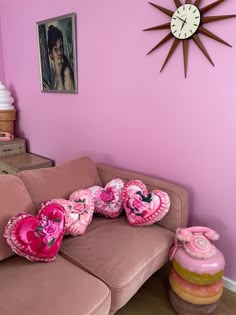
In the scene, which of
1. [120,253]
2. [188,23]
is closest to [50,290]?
[120,253]

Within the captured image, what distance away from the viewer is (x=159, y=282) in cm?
172

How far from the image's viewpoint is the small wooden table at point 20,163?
2457mm

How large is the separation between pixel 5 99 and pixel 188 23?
207cm

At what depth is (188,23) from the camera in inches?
59.0

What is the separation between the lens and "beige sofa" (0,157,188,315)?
3.38 feet

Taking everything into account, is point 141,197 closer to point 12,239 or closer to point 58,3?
point 12,239

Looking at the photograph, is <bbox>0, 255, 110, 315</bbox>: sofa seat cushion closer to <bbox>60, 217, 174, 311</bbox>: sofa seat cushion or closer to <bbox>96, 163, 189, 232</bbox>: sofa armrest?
<bbox>60, 217, 174, 311</bbox>: sofa seat cushion

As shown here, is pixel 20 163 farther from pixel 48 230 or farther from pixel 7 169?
pixel 48 230

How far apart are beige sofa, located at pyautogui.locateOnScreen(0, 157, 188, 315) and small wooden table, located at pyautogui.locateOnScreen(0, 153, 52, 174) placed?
34.7 inches

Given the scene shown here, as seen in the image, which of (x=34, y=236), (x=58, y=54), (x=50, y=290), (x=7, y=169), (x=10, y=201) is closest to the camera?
(x=50, y=290)

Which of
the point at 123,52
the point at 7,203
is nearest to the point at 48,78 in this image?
the point at 123,52

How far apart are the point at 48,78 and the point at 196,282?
6.99 feet

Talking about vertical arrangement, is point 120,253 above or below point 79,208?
below

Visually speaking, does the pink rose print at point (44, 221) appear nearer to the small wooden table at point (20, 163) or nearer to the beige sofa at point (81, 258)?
the beige sofa at point (81, 258)
